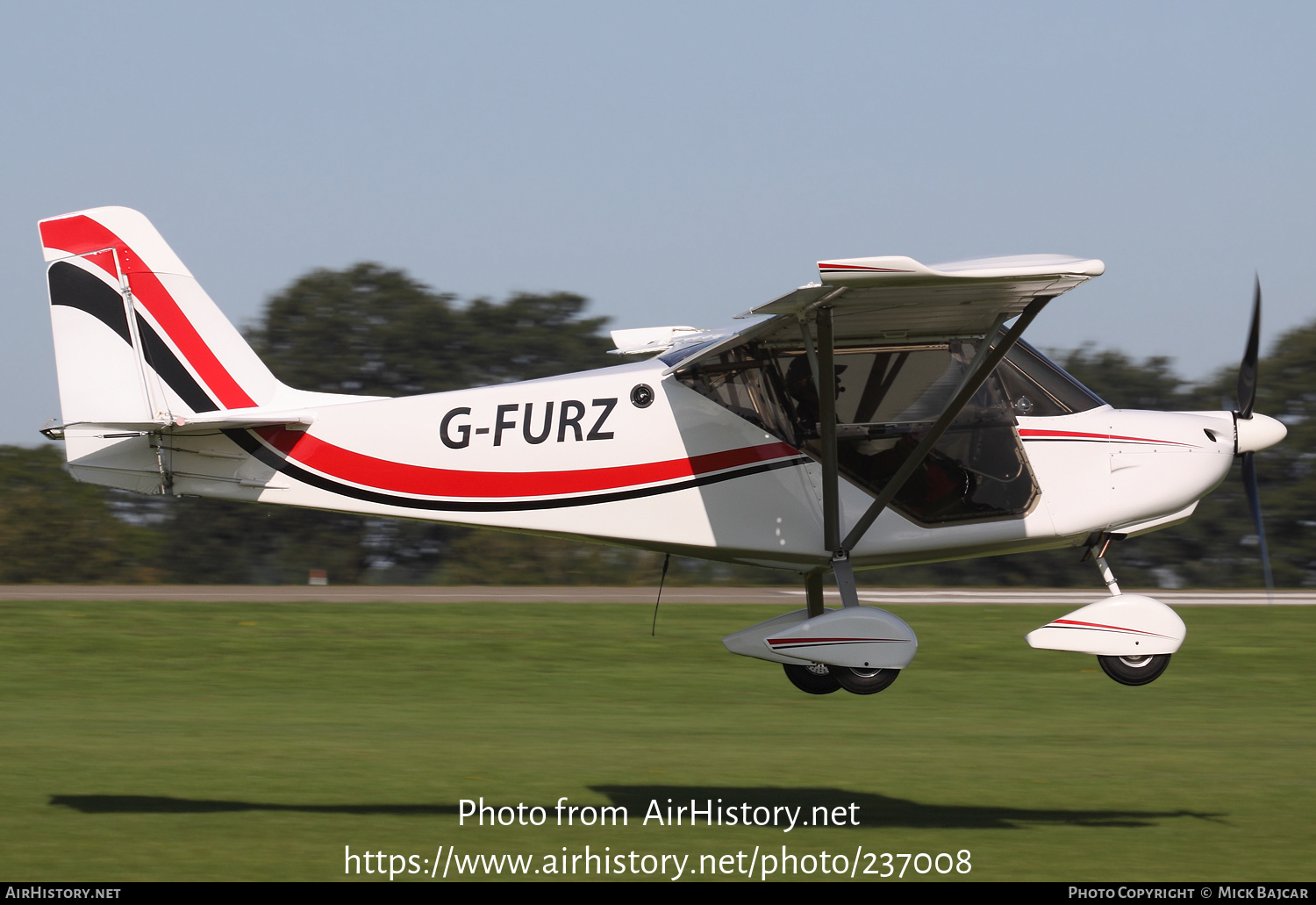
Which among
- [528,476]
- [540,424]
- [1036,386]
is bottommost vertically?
[528,476]

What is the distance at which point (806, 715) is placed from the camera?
→ 15891 mm

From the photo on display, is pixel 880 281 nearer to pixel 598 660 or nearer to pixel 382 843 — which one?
pixel 382 843

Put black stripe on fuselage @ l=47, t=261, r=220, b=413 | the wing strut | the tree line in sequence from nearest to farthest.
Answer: the wing strut < black stripe on fuselage @ l=47, t=261, r=220, b=413 < the tree line

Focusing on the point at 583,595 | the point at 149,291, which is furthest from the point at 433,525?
the point at 149,291

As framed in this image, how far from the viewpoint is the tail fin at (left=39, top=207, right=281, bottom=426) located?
974 centimetres

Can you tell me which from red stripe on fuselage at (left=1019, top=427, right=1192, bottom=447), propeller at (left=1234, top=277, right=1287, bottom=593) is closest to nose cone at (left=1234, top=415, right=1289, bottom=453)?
propeller at (left=1234, top=277, right=1287, bottom=593)

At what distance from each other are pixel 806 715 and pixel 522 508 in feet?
24.4

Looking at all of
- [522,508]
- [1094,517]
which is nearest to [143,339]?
[522,508]

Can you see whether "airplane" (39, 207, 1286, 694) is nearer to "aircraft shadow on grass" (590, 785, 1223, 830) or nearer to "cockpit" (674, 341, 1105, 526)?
"cockpit" (674, 341, 1105, 526)

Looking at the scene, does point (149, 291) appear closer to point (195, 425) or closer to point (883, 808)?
point (195, 425)

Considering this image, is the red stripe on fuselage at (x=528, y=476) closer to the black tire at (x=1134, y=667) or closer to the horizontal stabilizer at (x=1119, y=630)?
the horizontal stabilizer at (x=1119, y=630)

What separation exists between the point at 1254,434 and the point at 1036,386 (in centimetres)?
169

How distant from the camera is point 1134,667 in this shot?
9.38 metres

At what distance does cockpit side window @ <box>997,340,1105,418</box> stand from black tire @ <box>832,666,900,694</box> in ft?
7.03
